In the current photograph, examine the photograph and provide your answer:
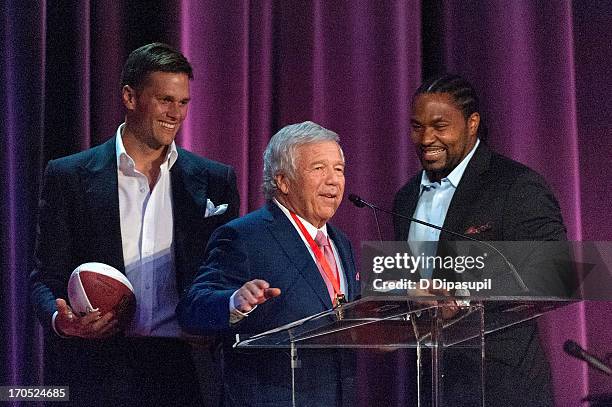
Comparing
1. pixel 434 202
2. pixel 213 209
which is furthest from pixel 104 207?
pixel 434 202

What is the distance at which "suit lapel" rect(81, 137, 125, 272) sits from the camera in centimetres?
337

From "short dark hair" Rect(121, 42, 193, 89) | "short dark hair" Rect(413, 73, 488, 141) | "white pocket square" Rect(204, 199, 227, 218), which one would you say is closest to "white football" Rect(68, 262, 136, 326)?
"white pocket square" Rect(204, 199, 227, 218)

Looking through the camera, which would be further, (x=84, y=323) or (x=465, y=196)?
(x=465, y=196)

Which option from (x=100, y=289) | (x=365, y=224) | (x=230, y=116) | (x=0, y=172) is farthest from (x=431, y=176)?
(x=0, y=172)

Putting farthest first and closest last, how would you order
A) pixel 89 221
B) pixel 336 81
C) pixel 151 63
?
1. pixel 336 81
2. pixel 151 63
3. pixel 89 221

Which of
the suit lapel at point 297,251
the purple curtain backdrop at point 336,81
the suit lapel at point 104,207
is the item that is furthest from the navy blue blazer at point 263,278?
the purple curtain backdrop at point 336,81

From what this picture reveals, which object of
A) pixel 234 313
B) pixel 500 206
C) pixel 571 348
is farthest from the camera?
pixel 500 206

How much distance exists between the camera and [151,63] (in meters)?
3.47

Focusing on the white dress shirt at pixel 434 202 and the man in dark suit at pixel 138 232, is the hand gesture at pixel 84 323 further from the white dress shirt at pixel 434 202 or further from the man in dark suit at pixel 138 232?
the white dress shirt at pixel 434 202

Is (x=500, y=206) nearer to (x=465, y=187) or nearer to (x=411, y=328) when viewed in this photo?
(x=465, y=187)

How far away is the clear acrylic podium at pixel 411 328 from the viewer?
7.23 feet

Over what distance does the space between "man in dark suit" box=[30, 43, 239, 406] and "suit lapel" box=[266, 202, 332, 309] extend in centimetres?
54

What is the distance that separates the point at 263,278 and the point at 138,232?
2.41 feet

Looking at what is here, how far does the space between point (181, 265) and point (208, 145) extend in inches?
25.3
